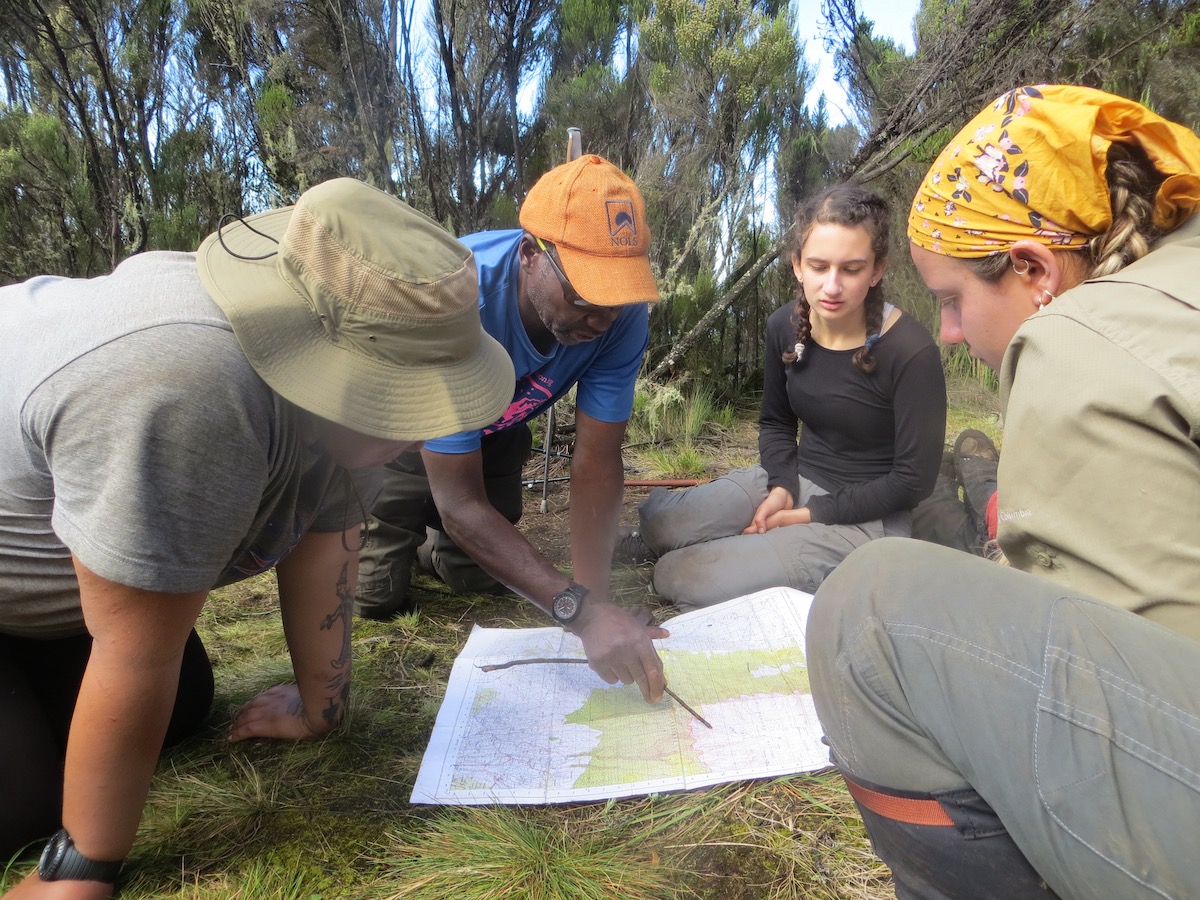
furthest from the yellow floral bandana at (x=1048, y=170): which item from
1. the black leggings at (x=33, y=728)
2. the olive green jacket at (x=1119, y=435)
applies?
the black leggings at (x=33, y=728)

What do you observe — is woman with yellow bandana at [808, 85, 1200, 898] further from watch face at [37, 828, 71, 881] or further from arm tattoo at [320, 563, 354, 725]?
watch face at [37, 828, 71, 881]

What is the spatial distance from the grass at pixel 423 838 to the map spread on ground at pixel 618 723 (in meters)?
0.04

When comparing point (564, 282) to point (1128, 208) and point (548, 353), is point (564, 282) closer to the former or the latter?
point (548, 353)

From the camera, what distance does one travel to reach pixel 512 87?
16.8 ft

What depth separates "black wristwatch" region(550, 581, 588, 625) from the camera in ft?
5.43

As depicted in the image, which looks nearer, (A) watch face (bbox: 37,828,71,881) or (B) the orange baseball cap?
(A) watch face (bbox: 37,828,71,881)

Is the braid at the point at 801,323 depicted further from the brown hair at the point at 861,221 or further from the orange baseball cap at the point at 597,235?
the orange baseball cap at the point at 597,235

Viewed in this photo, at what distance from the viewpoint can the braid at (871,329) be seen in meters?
2.39

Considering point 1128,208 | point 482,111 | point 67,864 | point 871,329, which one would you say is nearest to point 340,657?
point 67,864

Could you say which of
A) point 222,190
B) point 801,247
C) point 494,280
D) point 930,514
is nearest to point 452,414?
point 494,280

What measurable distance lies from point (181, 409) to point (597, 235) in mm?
1035

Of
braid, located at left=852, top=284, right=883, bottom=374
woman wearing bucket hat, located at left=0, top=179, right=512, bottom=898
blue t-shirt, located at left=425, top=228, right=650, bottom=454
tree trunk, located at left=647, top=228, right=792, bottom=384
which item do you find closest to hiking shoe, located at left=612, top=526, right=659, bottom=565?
blue t-shirt, located at left=425, top=228, right=650, bottom=454

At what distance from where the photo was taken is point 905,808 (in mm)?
985

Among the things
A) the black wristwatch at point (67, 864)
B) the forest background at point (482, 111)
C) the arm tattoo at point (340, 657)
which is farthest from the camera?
the forest background at point (482, 111)
